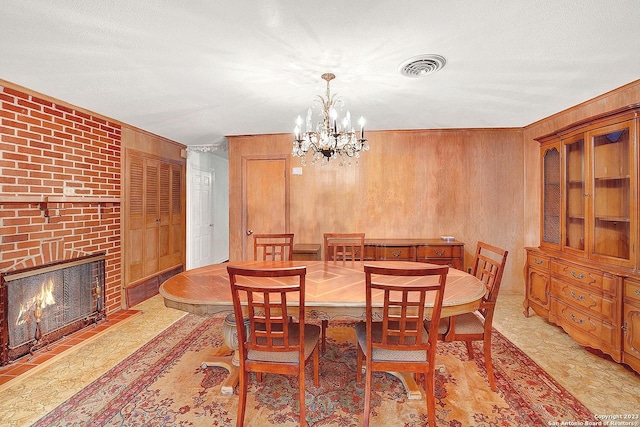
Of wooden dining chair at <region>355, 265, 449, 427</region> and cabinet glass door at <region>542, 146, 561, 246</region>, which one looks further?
cabinet glass door at <region>542, 146, 561, 246</region>

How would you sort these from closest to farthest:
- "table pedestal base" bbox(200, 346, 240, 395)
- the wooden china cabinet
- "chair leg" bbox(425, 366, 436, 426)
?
1. "chair leg" bbox(425, 366, 436, 426)
2. "table pedestal base" bbox(200, 346, 240, 395)
3. the wooden china cabinet

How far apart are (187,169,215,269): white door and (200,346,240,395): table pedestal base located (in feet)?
10.1

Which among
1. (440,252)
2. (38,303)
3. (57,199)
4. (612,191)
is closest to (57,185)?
(57,199)

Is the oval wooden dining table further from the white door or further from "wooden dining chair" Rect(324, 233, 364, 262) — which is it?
the white door

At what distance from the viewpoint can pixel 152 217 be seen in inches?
170

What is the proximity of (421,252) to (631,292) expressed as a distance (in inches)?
74.8

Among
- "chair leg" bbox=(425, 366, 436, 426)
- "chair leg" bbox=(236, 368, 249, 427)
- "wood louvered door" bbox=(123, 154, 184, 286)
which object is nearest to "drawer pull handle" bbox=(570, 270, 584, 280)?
"chair leg" bbox=(425, 366, 436, 426)

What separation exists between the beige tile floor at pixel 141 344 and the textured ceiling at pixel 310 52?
2.26 metres

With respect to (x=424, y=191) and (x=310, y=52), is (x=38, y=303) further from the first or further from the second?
(x=424, y=191)

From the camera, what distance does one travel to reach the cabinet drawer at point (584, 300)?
2402mm

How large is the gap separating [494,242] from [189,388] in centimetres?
398

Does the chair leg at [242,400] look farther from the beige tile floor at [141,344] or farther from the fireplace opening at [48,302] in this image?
the fireplace opening at [48,302]

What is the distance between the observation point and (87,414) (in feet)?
6.25

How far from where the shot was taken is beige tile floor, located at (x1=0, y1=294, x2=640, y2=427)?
1.98 m
